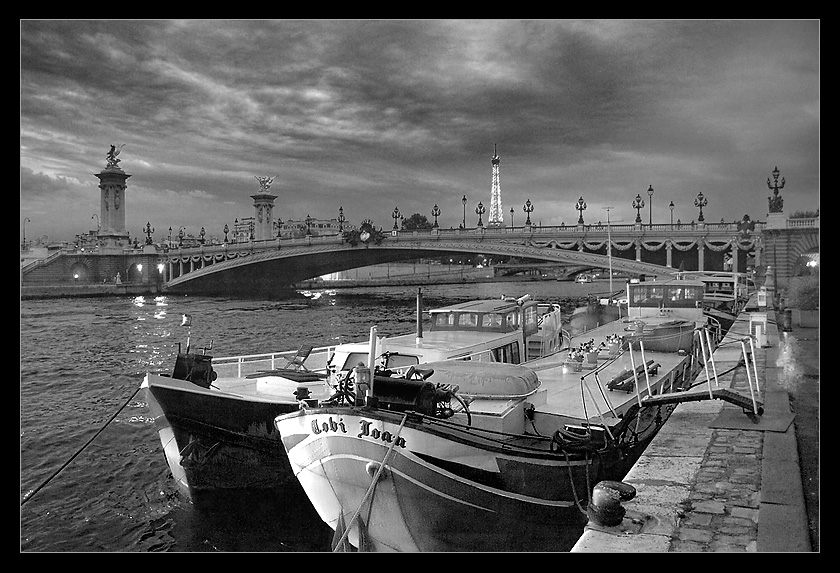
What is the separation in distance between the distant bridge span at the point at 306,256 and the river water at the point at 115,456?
11.6 meters

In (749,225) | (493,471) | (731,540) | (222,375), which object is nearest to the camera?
(731,540)

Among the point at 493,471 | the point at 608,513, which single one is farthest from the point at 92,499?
the point at 608,513

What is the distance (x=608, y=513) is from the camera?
3996 millimetres

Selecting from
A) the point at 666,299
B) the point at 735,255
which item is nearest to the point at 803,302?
the point at 666,299

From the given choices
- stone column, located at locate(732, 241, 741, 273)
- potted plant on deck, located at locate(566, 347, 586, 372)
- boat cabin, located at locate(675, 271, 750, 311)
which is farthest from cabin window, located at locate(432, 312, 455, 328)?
stone column, located at locate(732, 241, 741, 273)

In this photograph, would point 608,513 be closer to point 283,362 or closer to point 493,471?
point 493,471

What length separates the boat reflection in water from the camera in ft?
19.0

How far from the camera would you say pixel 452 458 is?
577cm

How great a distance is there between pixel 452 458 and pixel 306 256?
38.0 metres

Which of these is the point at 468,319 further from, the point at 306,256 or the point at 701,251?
the point at 306,256
